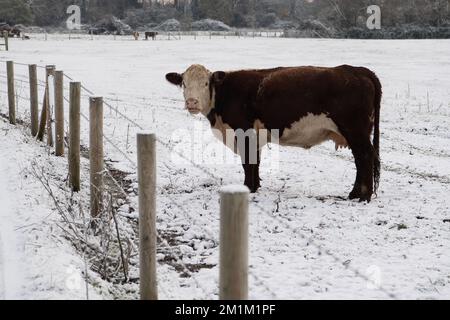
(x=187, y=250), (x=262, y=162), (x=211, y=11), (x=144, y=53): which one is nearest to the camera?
(x=187, y=250)

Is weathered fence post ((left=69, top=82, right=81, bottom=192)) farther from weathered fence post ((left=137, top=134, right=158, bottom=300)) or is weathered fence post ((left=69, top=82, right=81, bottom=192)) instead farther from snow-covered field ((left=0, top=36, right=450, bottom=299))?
weathered fence post ((left=137, top=134, right=158, bottom=300))

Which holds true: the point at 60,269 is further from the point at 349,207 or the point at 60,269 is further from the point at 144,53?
the point at 144,53

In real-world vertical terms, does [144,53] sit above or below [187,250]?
above

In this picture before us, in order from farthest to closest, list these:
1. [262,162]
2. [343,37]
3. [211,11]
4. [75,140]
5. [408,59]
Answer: [211,11] → [343,37] → [408,59] → [262,162] → [75,140]

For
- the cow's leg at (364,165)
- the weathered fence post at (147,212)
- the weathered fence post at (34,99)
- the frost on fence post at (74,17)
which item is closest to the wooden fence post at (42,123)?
the weathered fence post at (34,99)

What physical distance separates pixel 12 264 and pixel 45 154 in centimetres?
424

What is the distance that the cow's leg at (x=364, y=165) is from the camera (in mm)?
6969

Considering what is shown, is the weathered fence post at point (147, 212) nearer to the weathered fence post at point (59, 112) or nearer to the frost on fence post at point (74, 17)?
the weathered fence post at point (59, 112)

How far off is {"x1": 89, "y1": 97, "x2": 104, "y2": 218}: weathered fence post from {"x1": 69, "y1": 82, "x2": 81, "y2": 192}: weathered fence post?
1173 millimetres

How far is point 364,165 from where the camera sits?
7.03 meters

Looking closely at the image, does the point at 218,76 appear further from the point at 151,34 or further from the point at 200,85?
the point at 151,34

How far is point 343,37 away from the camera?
165 ft

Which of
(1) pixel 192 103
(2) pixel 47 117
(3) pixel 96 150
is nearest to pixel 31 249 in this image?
(3) pixel 96 150
